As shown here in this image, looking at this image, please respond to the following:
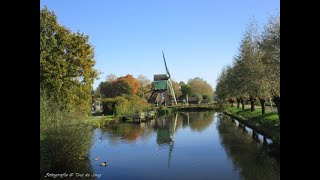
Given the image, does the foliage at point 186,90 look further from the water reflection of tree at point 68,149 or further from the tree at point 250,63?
the water reflection of tree at point 68,149

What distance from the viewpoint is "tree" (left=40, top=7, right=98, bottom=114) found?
82.4 feet

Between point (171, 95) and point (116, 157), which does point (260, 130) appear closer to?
point (116, 157)

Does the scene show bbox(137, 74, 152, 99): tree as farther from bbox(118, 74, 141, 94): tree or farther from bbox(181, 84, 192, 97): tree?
bbox(181, 84, 192, 97): tree

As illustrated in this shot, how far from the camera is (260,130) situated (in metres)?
28.2

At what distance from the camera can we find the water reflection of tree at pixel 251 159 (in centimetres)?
1611

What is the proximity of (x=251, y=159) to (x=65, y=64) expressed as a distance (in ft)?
49.9

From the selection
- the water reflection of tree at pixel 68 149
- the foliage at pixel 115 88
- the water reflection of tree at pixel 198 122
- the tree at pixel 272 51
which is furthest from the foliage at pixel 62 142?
the foliage at pixel 115 88

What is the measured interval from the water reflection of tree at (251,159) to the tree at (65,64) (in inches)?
465

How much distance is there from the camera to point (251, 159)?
19.5 m

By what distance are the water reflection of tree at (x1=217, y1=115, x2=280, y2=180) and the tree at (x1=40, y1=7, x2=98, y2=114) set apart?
11813 mm

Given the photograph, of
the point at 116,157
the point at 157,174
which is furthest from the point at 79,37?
the point at 157,174

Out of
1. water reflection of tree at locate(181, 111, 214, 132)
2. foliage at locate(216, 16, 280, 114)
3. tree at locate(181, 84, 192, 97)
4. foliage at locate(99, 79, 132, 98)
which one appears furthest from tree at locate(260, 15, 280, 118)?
tree at locate(181, 84, 192, 97)

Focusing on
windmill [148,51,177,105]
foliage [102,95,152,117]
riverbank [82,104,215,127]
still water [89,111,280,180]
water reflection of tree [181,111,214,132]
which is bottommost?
still water [89,111,280,180]

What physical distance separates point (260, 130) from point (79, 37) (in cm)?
1675
